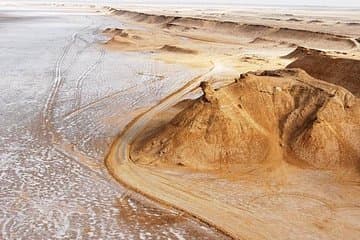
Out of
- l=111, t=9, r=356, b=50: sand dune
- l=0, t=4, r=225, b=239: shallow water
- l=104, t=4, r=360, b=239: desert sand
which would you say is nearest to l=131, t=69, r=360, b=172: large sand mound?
l=104, t=4, r=360, b=239: desert sand

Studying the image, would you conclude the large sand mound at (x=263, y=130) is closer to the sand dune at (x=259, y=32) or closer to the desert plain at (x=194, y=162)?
the desert plain at (x=194, y=162)

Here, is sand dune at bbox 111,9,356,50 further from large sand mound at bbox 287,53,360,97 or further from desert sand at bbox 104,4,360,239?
desert sand at bbox 104,4,360,239

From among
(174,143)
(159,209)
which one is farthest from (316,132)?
(159,209)

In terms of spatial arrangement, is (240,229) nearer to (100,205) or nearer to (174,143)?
(100,205)

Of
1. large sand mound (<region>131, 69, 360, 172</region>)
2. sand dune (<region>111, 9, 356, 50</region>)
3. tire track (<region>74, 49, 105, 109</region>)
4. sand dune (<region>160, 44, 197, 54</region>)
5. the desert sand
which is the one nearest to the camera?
the desert sand

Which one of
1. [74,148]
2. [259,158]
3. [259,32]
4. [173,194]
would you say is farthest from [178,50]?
[173,194]
